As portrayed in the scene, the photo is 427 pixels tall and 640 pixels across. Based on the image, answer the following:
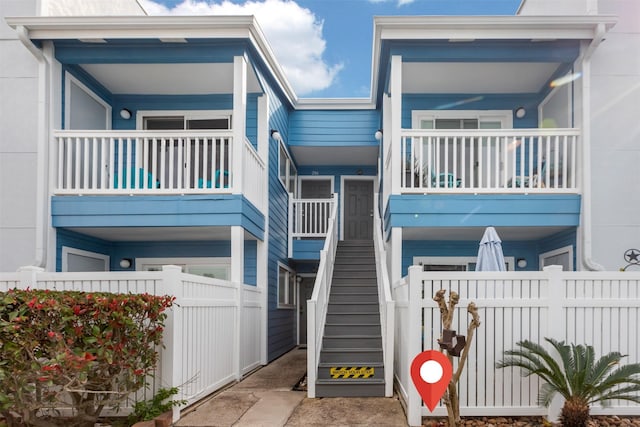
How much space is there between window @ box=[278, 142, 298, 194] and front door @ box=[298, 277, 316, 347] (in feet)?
9.00

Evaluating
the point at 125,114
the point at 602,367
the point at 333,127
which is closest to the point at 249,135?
the point at 125,114

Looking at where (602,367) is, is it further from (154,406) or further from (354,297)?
(154,406)

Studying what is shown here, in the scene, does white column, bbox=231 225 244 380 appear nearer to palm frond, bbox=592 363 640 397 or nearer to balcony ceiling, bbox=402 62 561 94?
balcony ceiling, bbox=402 62 561 94

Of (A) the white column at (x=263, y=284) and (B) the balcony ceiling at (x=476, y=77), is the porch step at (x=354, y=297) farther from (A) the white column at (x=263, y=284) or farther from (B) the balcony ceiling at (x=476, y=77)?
(B) the balcony ceiling at (x=476, y=77)

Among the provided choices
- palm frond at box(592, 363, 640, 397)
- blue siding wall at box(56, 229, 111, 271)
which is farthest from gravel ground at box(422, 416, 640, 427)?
blue siding wall at box(56, 229, 111, 271)

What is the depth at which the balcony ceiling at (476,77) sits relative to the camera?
913 cm

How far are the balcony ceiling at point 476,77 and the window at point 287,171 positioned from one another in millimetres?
3296

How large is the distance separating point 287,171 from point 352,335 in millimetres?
6134

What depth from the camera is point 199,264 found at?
1065 cm

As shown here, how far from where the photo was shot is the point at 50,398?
200 inches

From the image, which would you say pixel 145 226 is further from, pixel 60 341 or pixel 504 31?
pixel 504 31

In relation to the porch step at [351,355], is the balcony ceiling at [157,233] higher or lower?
higher

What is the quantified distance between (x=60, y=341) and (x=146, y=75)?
239 inches

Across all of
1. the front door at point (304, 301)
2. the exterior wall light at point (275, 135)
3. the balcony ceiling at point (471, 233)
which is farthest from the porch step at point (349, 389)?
the front door at point (304, 301)
